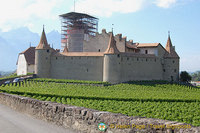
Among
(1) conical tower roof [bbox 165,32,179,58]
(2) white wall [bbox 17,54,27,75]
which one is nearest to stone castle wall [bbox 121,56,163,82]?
(1) conical tower roof [bbox 165,32,179,58]

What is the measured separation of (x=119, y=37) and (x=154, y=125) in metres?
36.4

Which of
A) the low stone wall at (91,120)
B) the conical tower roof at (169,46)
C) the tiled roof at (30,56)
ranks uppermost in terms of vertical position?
the conical tower roof at (169,46)

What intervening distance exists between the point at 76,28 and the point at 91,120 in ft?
165

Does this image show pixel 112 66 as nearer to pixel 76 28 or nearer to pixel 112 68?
pixel 112 68

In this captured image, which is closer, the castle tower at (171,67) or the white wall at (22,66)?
the castle tower at (171,67)

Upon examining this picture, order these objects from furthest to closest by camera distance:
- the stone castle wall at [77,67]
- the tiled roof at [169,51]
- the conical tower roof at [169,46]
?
the conical tower roof at [169,46] < the tiled roof at [169,51] < the stone castle wall at [77,67]

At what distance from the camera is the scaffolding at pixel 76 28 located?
55531 mm

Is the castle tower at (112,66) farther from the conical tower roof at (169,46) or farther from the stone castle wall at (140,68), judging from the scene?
the conical tower roof at (169,46)

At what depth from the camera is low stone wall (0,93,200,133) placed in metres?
6.30

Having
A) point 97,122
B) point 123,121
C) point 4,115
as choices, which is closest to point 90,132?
point 97,122

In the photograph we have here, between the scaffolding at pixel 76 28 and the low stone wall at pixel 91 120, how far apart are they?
43225 millimetres

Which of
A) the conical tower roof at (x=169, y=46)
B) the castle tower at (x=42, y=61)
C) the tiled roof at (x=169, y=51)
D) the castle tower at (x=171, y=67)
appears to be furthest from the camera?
the conical tower roof at (x=169, y=46)

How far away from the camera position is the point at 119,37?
42.0m

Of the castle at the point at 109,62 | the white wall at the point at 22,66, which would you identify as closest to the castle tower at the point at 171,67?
the castle at the point at 109,62
